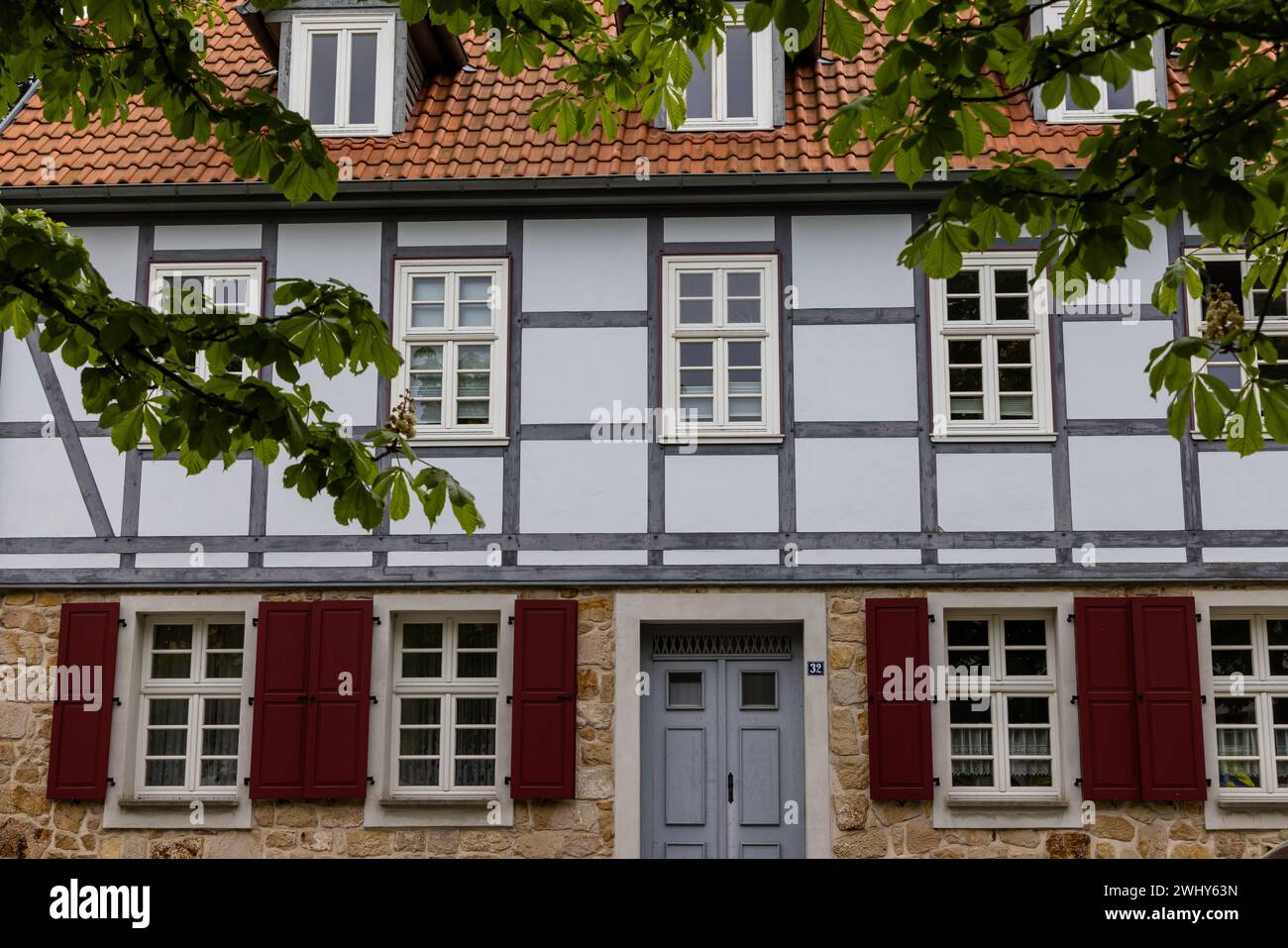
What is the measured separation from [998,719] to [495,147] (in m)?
5.57

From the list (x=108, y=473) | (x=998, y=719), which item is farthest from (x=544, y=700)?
(x=108, y=473)

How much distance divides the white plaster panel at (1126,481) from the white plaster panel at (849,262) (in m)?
1.68

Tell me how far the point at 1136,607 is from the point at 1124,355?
5.90ft

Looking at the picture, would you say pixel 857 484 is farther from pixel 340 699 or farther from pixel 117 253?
pixel 117 253

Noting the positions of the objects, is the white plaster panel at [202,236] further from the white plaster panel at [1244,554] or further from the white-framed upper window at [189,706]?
the white plaster panel at [1244,554]

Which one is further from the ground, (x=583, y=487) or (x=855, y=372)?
(x=855, y=372)

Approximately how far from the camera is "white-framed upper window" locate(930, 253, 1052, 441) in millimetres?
9344

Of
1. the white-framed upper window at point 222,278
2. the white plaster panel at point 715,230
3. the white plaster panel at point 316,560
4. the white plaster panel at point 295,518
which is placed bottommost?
the white plaster panel at point 316,560

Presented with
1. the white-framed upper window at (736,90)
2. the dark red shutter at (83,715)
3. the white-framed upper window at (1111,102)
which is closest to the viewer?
the dark red shutter at (83,715)

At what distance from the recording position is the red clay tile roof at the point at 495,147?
31.9 ft

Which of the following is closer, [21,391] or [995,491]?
[995,491]

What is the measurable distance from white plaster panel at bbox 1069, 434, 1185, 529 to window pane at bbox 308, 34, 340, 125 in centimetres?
622

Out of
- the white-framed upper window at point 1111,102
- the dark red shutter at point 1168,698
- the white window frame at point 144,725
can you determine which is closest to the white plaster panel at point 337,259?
the white window frame at point 144,725

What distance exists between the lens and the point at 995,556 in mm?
9164
